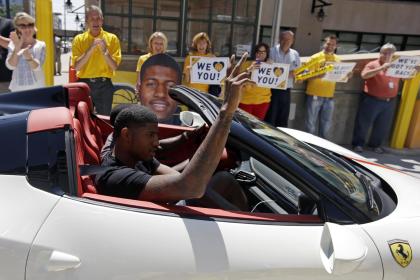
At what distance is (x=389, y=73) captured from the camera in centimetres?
612

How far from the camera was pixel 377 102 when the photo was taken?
20.7ft

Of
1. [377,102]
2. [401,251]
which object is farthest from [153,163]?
[377,102]

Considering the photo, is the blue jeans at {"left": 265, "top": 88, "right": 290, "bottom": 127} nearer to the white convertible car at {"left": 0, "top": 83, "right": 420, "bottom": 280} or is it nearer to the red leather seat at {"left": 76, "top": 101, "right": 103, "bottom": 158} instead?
the red leather seat at {"left": 76, "top": 101, "right": 103, "bottom": 158}

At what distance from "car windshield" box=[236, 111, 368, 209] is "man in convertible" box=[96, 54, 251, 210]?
1.32 feet

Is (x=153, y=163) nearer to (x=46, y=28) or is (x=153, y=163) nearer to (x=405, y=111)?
(x=46, y=28)

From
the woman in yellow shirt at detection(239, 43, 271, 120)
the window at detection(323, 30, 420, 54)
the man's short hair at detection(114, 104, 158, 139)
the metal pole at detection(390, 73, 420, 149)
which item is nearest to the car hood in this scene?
the man's short hair at detection(114, 104, 158, 139)

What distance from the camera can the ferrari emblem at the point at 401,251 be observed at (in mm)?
1685

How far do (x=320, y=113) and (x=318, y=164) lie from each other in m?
4.49

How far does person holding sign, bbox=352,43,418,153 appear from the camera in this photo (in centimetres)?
617

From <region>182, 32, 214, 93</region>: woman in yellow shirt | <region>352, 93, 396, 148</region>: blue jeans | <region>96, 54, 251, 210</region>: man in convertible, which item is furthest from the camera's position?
<region>352, 93, 396, 148</region>: blue jeans

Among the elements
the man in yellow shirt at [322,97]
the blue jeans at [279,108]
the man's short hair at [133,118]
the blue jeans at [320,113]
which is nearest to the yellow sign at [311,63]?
the man in yellow shirt at [322,97]

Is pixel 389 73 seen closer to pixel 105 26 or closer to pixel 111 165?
pixel 105 26

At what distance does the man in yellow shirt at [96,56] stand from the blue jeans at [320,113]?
3.08 meters

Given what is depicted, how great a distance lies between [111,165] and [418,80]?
6.16 m
